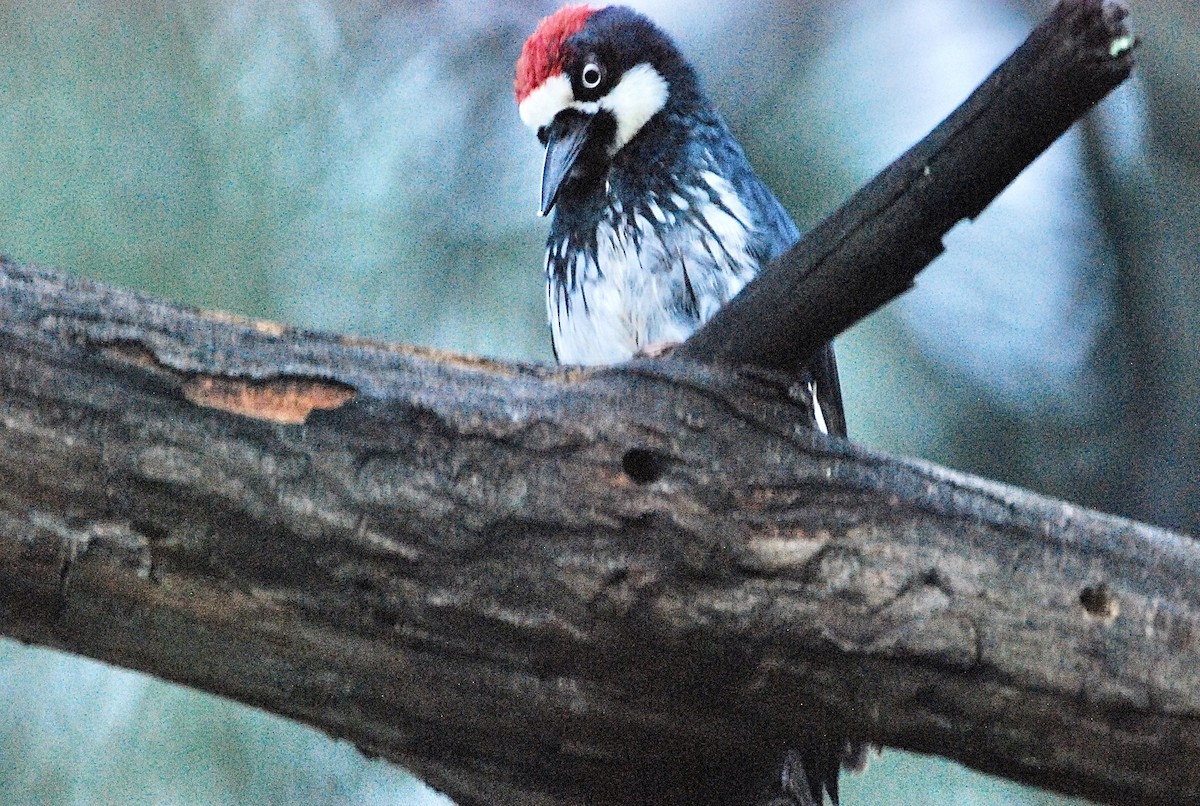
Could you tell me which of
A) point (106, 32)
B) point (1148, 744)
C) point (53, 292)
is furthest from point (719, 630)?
point (106, 32)

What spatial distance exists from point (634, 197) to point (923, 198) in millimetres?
1094

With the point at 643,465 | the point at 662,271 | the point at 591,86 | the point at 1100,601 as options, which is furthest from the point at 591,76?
the point at 1100,601

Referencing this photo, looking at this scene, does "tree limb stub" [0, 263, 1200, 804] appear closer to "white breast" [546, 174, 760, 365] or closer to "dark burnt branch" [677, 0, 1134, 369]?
"dark burnt branch" [677, 0, 1134, 369]

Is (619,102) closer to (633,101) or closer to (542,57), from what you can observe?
(633,101)

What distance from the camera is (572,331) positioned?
237 centimetres

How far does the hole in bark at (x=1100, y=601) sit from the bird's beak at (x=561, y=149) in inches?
46.0

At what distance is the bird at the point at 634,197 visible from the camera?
7.19 ft

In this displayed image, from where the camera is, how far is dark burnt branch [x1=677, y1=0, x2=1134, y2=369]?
1.11 metres

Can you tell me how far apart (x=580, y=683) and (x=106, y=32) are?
8.11ft

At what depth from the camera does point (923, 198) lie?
1.24m

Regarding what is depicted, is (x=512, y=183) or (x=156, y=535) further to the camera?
(x=512, y=183)

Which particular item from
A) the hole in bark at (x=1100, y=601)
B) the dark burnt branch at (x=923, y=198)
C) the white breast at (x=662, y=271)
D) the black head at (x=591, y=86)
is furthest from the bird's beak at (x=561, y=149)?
the hole in bark at (x=1100, y=601)

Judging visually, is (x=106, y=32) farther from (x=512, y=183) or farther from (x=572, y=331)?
(x=572, y=331)

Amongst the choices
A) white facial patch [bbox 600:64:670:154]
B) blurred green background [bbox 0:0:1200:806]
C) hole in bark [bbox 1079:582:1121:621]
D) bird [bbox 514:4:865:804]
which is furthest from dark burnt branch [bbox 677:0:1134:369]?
blurred green background [bbox 0:0:1200:806]
